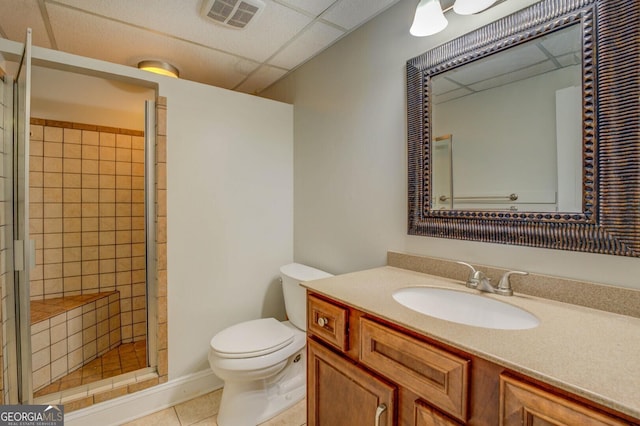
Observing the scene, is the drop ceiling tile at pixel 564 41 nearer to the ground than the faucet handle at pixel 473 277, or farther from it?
farther from it

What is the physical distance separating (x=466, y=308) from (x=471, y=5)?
1133 millimetres

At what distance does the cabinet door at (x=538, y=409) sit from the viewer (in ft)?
1.74

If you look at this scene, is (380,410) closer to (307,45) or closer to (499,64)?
(499,64)

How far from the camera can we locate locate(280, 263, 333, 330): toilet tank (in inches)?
70.9

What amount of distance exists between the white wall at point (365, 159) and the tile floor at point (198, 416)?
0.84m

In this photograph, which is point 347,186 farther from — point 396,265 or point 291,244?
point 291,244

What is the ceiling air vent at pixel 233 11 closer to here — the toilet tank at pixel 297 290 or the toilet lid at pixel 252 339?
the toilet tank at pixel 297 290

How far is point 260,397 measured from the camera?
1.62 metres

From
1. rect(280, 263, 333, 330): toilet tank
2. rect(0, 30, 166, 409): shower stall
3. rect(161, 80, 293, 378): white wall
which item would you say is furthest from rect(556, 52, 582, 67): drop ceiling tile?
rect(0, 30, 166, 409): shower stall

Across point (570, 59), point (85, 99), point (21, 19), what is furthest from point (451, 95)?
point (85, 99)

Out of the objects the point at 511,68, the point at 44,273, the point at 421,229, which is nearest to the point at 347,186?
the point at 421,229

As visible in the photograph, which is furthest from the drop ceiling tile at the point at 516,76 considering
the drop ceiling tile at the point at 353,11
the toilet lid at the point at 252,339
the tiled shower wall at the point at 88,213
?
the tiled shower wall at the point at 88,213

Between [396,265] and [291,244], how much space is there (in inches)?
40.0

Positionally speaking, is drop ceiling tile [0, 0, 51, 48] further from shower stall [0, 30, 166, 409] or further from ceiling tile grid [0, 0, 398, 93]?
shower stall [0, 30, 166, 409]
